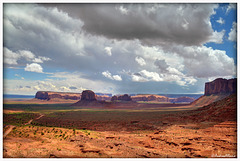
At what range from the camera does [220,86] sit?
180125mm

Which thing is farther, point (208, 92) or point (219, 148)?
point (208, 92)

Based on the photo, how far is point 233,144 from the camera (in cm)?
2164

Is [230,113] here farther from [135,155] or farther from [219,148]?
[135,155]

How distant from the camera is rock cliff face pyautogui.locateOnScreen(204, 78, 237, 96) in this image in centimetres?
16625

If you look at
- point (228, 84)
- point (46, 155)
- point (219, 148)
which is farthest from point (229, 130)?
point (228, 84)

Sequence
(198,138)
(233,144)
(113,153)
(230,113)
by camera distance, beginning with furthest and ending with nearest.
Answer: (230,113) < (198,138) < (233,144) < (113,153)

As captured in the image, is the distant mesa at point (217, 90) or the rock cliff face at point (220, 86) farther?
the rock cliff face at point (220, 86)

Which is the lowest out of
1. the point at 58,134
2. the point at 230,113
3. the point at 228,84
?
the point at 58,134

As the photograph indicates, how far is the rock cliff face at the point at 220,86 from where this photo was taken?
166250 mm

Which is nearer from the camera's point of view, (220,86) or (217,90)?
(220,86)

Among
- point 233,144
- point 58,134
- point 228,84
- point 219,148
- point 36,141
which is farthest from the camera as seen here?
point 228,84

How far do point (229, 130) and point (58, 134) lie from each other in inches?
1279

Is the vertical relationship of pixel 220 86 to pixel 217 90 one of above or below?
above

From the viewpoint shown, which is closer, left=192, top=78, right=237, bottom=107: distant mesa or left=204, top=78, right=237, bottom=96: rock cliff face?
left=192, top=78, right=237, bottom=107: distant mesa
